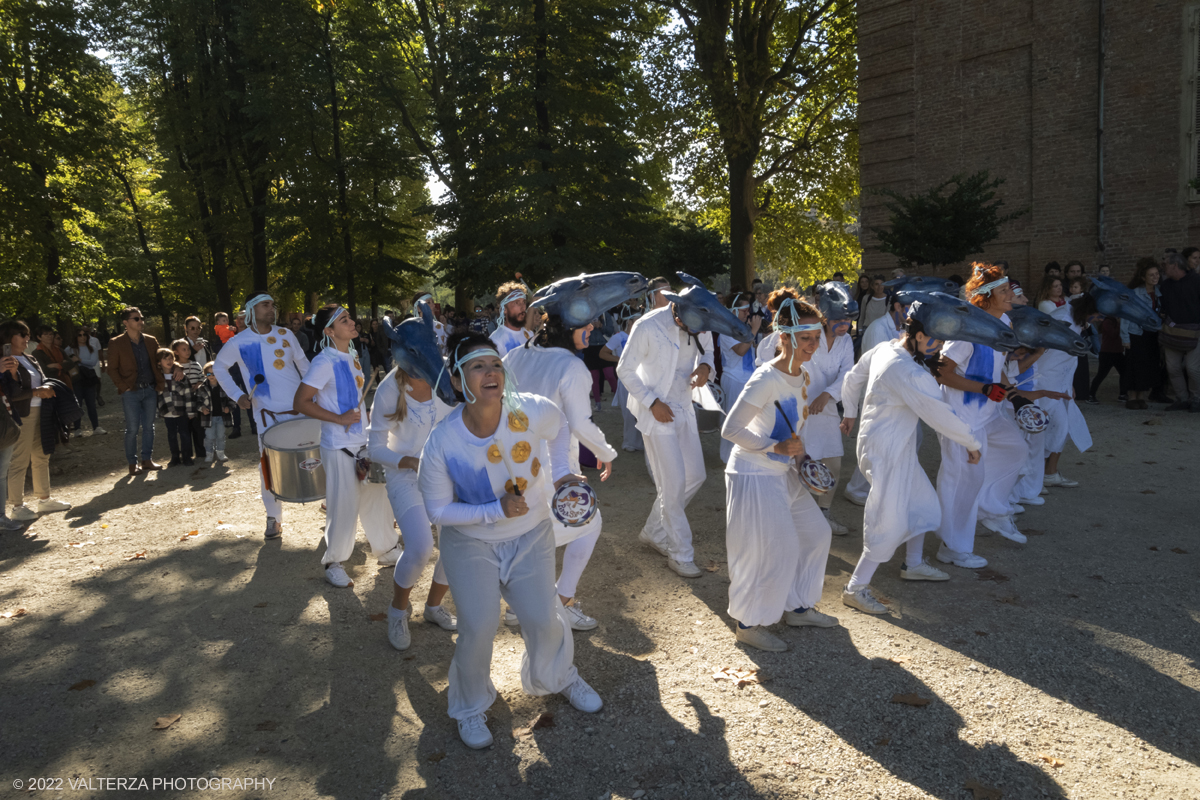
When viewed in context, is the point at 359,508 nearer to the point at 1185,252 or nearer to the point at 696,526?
the point at 696,526

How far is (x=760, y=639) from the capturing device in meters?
4.76

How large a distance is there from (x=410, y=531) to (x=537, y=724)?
1.51 metres

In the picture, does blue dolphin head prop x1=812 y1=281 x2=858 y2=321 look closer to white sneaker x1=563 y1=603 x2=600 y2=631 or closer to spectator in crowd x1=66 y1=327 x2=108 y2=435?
white sneaker x1=563 y1=603 x2=600 y2=631

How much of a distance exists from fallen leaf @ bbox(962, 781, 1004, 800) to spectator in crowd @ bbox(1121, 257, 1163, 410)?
1044 centimetres

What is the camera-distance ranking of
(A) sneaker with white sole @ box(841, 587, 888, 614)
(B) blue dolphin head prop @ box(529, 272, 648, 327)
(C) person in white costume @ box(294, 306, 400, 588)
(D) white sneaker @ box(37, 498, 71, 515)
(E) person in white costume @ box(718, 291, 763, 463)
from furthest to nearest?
(E) person in white costume @ box(718, 291, 763, 463), (D) white sneaker @ box(37, 498, 71, 515), (C) person in white costume @ box(294, 306, 400, 588), (A) sneaker with white sole @ box(841, 587, 888, 614), (B) blue dolphin head prop @ box(529, 272, 648, 327)

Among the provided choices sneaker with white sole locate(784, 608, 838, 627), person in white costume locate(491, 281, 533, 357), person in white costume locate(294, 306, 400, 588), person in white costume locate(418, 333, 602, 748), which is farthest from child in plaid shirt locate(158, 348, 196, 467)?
sneaker with white sole locate(784, 608, 838, 627)

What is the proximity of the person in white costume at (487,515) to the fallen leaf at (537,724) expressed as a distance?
0.20 meters

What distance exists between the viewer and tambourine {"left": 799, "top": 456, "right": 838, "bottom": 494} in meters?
4.53

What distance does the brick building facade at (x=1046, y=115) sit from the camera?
16.5 meters

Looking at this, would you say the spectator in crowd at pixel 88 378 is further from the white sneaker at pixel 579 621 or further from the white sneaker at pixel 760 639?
the white sneaker at pixel 760 639

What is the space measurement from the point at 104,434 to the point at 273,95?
11.0m

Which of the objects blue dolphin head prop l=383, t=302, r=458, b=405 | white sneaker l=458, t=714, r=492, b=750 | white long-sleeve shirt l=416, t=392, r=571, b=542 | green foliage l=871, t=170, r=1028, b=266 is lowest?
white sneaker l=458, t=714, r=492, b=750

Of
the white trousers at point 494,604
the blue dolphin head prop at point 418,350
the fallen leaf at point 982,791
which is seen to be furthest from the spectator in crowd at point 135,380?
the fallen leaf at point 982,791

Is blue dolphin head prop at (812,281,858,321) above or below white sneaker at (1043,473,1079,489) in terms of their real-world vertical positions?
above
